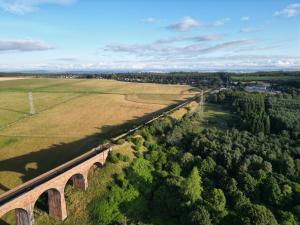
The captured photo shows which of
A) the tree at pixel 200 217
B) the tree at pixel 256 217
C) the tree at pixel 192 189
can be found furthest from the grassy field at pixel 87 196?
the tree at pixel 256 217

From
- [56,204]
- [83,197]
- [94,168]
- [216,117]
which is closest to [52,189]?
[56,204]

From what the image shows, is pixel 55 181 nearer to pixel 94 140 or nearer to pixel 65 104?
pixel 94 140

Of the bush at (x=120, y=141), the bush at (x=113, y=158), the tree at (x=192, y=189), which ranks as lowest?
the tree at (x=192, y=189)

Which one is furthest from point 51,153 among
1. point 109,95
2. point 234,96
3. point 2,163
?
point 234,96

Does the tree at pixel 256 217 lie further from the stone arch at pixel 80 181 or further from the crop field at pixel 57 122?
the crop field at pixel 57 122

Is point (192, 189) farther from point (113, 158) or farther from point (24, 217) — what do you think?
point (24, 217)

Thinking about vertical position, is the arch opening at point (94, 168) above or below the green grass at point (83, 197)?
above
